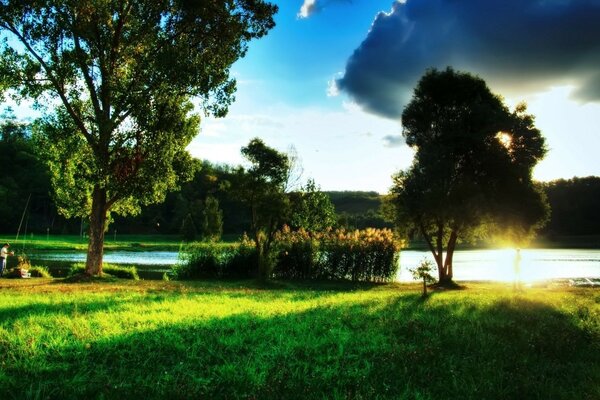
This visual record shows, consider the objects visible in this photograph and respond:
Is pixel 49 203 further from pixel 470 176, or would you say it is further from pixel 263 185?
pixel 470 176

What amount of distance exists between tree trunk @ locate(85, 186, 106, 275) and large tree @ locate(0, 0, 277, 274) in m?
0.05

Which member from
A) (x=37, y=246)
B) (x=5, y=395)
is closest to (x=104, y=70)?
(x=5, y=395)

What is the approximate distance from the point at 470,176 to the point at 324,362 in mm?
25485

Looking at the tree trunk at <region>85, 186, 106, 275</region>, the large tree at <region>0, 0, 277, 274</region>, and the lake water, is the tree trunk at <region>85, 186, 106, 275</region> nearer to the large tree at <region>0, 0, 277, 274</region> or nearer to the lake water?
the large tree at <region>0, 0, 277, 274</region>

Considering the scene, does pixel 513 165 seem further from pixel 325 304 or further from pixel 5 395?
pixel 5 395

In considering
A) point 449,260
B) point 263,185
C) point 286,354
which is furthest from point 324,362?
point 449,260

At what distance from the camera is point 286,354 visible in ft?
21.5

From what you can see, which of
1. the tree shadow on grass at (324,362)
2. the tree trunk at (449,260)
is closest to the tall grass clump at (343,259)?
the tree trunk at (449,260)

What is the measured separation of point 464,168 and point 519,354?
24206mm

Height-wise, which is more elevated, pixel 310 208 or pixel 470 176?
pixel 470 176

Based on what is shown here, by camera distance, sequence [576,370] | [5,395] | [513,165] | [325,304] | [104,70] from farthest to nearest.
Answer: [513,165] → [104,70] → [325,304] → [576,370] → [5,395]

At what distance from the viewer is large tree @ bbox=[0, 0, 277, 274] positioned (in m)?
21.1

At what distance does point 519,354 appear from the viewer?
7215mm

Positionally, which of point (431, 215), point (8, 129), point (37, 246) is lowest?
point (37, 246)
